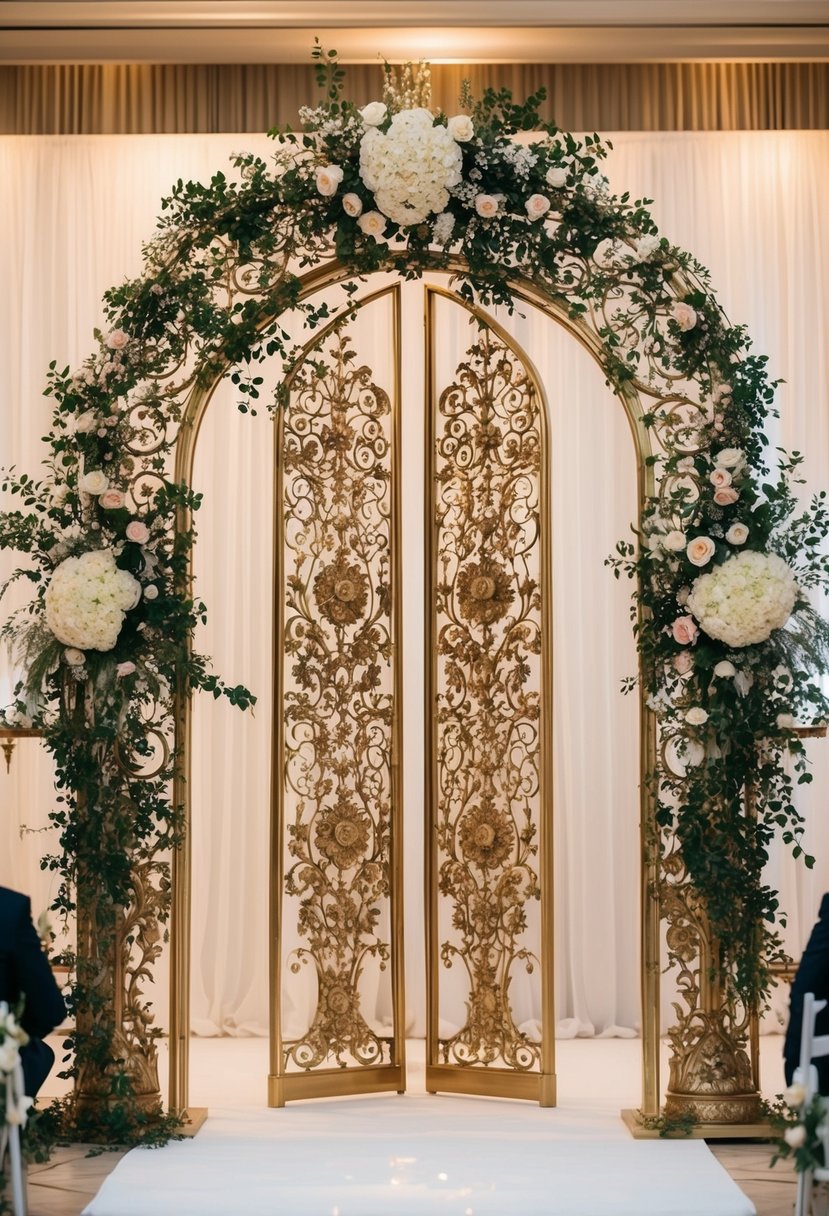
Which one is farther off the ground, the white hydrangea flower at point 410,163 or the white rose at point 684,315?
the white hydrangea flower at point 410,163

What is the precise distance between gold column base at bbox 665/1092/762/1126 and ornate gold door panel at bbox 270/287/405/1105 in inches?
39.3

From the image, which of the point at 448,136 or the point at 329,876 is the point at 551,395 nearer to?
the point at 448,136

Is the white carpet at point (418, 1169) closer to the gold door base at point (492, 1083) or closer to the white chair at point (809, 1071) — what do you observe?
the gold door base at point (492, 1083)

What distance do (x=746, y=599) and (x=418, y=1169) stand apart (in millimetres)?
1913

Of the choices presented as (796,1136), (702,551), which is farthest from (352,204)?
(796,1136)

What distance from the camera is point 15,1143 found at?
3469 mm

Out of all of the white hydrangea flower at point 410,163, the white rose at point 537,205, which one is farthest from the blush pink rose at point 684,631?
the white hydrangea flower at point 410,163

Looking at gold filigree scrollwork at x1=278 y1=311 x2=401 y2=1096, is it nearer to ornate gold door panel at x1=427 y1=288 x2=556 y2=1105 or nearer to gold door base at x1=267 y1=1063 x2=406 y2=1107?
gold door base at x1=267 y1=1063 x2=406 y2=1107

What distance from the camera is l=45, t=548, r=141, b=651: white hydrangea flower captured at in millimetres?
4609

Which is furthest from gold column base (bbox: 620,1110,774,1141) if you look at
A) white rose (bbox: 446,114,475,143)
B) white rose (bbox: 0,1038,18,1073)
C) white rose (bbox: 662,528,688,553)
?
white rose (bbox: 446,114,475,143)

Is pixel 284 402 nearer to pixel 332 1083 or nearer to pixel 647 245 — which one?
pixel 647 245

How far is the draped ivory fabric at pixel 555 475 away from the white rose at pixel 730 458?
175 cm

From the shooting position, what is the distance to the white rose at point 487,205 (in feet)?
15.6

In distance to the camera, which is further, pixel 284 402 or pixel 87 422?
pixel 284 402
